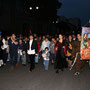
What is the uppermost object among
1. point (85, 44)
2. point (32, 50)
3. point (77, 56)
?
point (85, 44)

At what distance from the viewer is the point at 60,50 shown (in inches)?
387

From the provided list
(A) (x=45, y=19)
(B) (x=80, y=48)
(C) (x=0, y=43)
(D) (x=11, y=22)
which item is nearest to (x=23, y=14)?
(D) (x=11, y=22)

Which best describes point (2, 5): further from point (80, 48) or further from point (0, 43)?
point (80, 48)

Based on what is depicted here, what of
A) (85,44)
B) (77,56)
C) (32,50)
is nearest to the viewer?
(85,44)

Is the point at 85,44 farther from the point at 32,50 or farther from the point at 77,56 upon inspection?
the point at 32,50

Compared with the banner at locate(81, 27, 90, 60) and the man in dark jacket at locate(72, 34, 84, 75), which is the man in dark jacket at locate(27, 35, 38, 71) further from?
the banner at locate(81, 27, 90, 60)

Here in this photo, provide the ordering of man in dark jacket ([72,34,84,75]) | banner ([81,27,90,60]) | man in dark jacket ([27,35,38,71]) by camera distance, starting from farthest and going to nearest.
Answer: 1. man in dark jacket ([27,35,38,71])
2. man in dark jacket ([72,34,84,75])
3. banner ([81,27,90,60])

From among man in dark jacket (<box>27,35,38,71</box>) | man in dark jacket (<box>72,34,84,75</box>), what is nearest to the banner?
man in dark jacket (<box>72,34,84,75</box>)

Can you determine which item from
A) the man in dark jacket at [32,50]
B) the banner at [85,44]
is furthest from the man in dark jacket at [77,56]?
the man in dark jacket at [32,50]

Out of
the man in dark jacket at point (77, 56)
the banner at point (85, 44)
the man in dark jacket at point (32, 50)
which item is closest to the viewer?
the banner at point (85, 44)

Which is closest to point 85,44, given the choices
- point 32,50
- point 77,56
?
point 77,56

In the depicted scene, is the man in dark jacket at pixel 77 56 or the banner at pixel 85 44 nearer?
the banner at pixel 85 44

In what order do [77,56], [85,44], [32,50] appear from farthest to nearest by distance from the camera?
[32,50] → [77,56] → [85,44]

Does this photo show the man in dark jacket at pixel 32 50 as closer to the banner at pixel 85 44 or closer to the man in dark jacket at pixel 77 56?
the man in dark jacket at pixel 77 56
